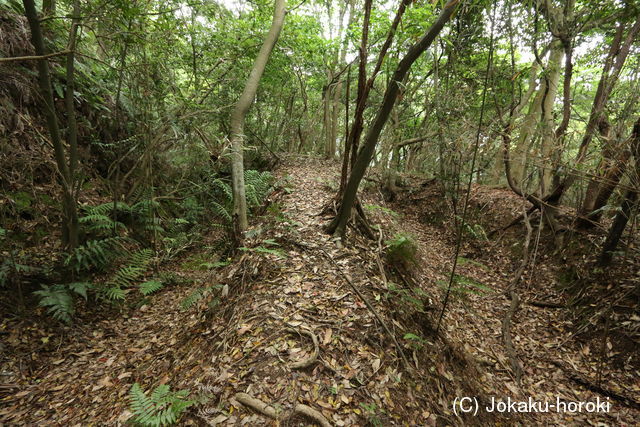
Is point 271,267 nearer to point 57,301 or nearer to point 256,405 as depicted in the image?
point 256,405

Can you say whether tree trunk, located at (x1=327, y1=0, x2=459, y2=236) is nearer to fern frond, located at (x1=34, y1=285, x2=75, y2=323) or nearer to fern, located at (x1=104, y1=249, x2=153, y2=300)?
fern, located at (x1=104, y1=249, x2=153, y2=300)

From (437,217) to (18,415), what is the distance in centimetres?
1094

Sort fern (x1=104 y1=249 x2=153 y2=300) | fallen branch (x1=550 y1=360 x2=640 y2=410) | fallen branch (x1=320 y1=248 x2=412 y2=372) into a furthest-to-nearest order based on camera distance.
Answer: fern (x1=104 y1=249 x2=153 y2=300) < fallen branch (x1=550 y1=360 x2=640 y2=410) < fallen branch (x1=320 y1=248 x2=412 y2=372)

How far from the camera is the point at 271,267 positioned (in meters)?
4.25

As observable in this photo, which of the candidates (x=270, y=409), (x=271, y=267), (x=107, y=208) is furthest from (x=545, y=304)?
(x=107, y=208)

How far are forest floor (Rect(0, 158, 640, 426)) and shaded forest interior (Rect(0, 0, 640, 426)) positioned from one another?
0.08ft

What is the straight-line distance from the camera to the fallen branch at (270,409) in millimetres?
2410

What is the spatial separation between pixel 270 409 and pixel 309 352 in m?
0.70

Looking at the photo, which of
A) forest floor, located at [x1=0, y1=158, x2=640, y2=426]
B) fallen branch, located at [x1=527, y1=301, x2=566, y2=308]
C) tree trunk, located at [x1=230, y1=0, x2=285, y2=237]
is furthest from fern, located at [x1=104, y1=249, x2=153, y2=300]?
fallen branch, located at [x1=527, y1=301, x2=566, y2=308]

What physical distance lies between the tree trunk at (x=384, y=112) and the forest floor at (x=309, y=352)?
506mm

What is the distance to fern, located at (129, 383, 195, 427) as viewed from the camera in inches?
91.3

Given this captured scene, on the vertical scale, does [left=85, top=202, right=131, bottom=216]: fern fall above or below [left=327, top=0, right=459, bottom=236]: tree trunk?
below

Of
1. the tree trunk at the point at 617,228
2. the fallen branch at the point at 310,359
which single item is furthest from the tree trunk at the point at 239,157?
the tree trunk at the point at 617,228

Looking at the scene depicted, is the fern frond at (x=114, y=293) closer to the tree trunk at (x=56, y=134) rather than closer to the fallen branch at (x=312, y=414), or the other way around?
the tree trunk at (x=56, y=134)
